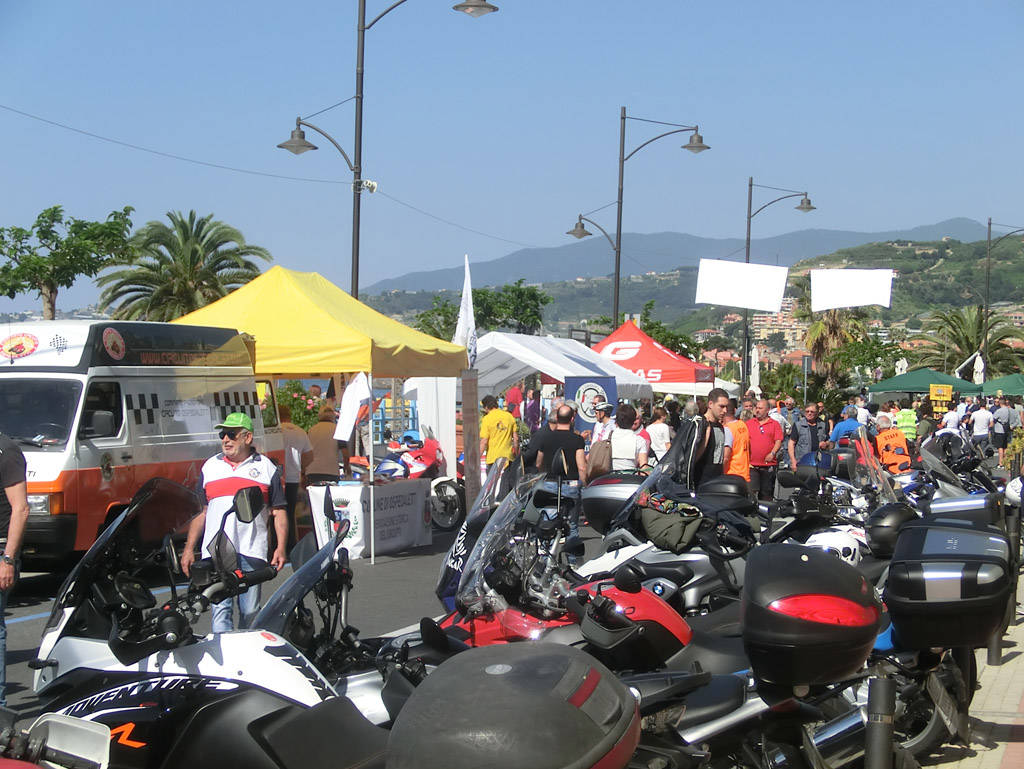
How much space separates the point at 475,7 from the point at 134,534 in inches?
485

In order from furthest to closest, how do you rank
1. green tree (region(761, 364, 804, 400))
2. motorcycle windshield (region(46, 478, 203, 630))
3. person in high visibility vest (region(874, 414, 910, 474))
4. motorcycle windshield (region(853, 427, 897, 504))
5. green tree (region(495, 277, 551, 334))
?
green tree (region(495, 277, 551, 334)) < green tree (region(761, 364, 804, 400)) < person in high visibility vest (region(874, 414, 910, 474)) < motorcycle windshield (region(853, 427, 897, 504)) < motorcycle windshield (region(46, 478, 203, 630))

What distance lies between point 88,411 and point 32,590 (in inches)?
75.0

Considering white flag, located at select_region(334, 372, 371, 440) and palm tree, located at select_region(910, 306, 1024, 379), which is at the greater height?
palm tree, located at select_region(910, 306, 1024, 379)

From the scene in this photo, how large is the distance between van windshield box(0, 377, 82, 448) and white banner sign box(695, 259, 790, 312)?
7423 millimetres

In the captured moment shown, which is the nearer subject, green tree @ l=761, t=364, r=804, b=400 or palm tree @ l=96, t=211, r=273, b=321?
palm tree @ l=96, t=211, r=273, b=321

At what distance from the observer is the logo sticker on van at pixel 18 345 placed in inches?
428

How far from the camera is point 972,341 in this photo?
65188mm

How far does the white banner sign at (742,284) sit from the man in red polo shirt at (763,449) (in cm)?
253

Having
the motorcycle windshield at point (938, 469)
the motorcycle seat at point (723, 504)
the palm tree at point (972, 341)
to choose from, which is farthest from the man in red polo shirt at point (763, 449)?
the palm tree at point (972, 341)

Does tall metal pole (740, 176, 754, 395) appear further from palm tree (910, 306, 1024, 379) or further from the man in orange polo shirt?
palm tree (910, 306, 1024, 379)

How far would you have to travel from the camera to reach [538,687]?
7.92ft

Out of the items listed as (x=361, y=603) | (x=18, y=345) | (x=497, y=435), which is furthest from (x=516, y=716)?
(x=497, y=435)

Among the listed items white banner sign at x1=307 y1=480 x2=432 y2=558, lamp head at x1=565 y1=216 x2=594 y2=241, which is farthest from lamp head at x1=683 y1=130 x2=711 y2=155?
white banner sign at x1=307 y1=480 x2=432 y2=558

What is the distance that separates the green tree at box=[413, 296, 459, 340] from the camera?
7012 centimetres
